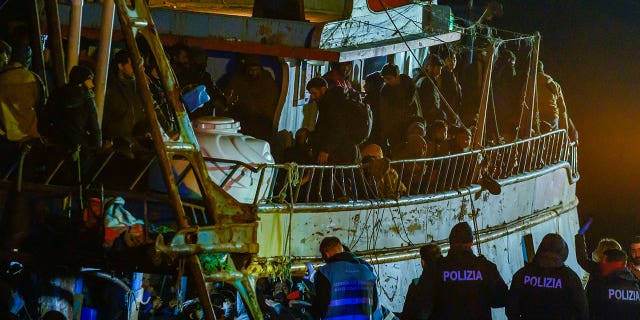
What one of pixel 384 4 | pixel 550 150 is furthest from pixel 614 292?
pixel 550 150

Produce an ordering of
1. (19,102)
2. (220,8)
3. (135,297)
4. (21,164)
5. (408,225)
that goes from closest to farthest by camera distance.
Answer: (21,164)
(19,102)
(135,297)
(408,225)
(220,8)

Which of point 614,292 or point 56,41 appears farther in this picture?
point 56,41

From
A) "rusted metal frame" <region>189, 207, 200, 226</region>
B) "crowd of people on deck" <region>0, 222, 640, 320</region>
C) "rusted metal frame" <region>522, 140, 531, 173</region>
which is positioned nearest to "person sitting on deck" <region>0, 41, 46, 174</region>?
"crowd of people on deck" <region>0, 222, 640, 320</region>

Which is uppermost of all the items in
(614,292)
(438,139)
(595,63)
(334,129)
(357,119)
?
(357,119)

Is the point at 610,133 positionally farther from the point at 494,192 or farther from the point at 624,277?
the point at 624,277

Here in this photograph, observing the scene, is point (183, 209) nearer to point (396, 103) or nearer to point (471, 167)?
point (396, 103)

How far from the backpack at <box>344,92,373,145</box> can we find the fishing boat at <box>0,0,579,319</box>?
481 millimetres

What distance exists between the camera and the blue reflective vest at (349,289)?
9328 millimetres

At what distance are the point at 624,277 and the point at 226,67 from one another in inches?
245

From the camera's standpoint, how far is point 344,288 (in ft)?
30.7

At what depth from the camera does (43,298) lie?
10.1m

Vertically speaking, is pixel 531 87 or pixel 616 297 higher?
pixel 616 297

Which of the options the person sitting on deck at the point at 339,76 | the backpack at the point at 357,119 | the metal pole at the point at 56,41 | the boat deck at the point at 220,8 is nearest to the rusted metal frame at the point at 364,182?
the backpack at the point at 357,119

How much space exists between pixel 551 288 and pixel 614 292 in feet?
2.99
